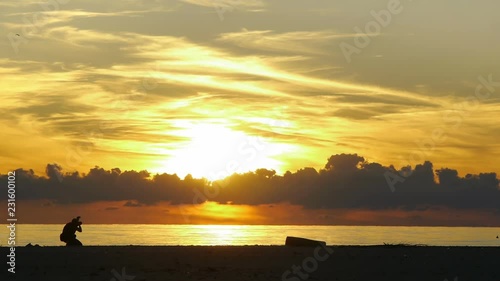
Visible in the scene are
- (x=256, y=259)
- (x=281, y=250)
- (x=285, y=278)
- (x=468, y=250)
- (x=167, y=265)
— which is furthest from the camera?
(x=468, y=250)

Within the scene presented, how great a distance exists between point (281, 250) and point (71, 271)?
15029mm

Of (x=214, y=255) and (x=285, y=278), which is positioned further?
(x=214, y=255)

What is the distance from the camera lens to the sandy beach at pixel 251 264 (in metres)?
29.8

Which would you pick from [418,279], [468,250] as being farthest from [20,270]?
[468,250]

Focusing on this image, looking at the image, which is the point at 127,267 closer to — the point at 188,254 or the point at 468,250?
the point at 188,254

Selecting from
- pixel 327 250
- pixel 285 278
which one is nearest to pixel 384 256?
pixel 327 250

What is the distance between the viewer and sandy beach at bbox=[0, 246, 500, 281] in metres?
29.8

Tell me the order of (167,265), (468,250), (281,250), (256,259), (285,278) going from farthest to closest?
(468,250) < (281,250) < (256,259) < (167,265) < (285,278)

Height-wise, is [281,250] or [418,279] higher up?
[281,250]

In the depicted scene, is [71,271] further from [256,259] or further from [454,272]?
[454,272]

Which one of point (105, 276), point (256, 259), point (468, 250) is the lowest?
point (105, 276)

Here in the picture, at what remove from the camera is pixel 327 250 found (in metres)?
42.7

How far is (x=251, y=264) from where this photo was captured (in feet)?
112

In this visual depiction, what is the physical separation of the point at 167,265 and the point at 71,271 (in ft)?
15.1
